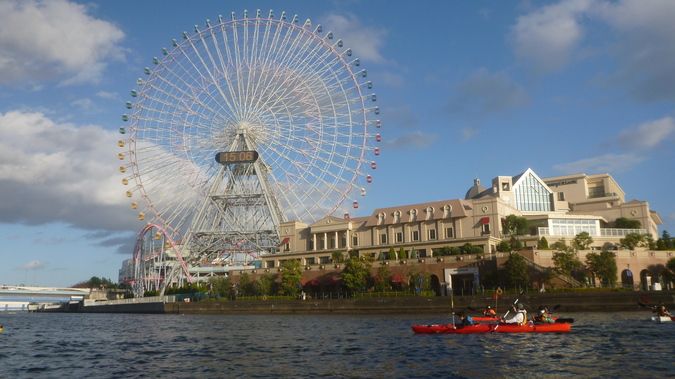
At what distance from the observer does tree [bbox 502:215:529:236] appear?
101m

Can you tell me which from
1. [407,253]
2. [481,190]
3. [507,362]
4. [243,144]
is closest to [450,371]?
[507,362]

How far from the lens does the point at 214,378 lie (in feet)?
107

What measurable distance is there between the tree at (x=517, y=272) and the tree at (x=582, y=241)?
37.1 feet

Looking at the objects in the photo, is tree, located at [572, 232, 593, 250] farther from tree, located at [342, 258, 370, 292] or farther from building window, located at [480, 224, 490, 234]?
tree, located at [342, 258, 370, 292]

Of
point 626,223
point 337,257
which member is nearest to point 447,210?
point 337,257

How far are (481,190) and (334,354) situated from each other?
326 feet

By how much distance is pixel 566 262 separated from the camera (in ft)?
278

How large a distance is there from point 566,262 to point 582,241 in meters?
11.2

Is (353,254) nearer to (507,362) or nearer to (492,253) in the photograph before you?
(492,253)

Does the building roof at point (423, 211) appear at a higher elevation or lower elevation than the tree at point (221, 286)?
higher

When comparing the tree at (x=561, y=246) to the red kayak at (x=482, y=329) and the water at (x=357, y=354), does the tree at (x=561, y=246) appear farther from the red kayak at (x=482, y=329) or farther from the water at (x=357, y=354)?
the red kayak at (x=482, y=329)

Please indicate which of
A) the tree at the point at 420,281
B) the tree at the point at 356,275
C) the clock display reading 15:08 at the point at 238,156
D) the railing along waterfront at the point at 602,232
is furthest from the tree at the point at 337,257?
the railing along waterfront at the point at 602,232

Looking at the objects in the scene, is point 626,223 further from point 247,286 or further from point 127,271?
point 127,271

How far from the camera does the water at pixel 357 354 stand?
3350 cm
